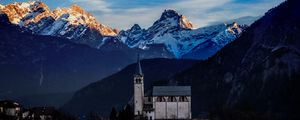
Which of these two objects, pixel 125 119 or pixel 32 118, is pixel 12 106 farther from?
pixel 125 119

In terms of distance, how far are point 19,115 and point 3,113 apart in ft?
42.6

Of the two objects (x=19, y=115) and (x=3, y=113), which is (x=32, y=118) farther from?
(x=3, y=113)

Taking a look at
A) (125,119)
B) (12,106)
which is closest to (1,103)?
(12,106)

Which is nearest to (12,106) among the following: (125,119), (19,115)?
(19,115)

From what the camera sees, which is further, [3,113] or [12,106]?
[12,106]

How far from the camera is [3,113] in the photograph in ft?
603

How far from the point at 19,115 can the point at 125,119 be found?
2992cm

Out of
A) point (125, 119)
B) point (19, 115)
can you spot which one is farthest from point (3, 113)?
point (125, 119)

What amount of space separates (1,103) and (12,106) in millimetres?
3455

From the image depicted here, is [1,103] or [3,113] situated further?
[1,103]

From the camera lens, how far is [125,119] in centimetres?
19838

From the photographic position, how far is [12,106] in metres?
197

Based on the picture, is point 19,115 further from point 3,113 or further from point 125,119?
point 125,119

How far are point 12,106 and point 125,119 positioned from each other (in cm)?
3221
